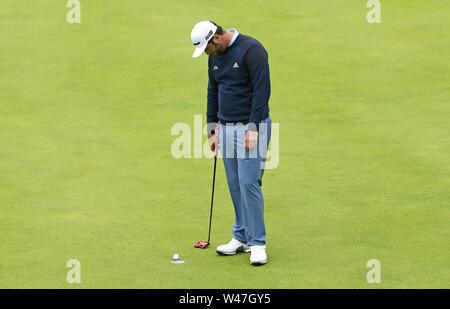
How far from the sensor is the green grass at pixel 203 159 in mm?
8516

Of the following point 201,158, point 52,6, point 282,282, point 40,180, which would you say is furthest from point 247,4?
point 282,282

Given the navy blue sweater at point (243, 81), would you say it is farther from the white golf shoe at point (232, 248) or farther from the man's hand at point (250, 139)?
the white golf shoe at point (232, 248)

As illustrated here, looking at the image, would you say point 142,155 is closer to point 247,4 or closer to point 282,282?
point 282,282

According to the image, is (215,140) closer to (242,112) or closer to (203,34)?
(242,112)

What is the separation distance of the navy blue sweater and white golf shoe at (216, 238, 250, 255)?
123 cm

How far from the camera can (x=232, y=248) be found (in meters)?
8.73

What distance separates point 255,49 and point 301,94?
682cm

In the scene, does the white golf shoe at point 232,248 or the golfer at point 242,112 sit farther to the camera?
the white golf shoe at point 232,248

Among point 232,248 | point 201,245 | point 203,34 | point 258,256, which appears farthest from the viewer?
point 201,245

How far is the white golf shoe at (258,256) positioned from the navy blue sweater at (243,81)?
3.83 feet

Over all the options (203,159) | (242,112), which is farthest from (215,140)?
(203,159)

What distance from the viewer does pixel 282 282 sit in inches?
313

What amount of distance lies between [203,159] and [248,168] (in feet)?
13.1

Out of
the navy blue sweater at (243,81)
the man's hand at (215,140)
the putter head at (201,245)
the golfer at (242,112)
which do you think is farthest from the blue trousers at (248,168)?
the putter head at (201,245)
